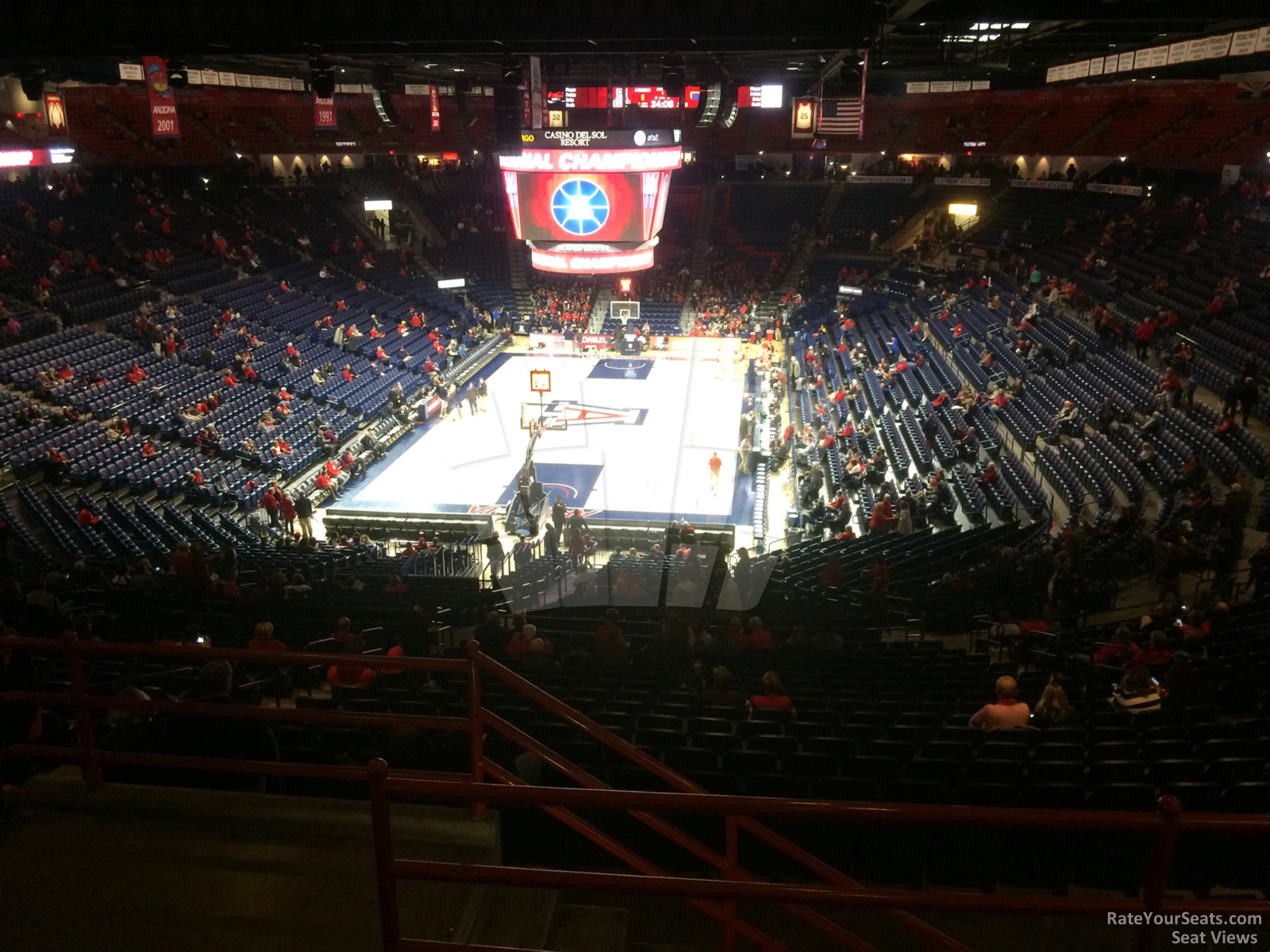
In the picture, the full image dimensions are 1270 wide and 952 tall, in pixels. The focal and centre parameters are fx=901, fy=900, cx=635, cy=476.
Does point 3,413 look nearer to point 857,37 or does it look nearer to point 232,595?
point 232,595

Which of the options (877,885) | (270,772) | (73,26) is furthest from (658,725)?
(73,26)

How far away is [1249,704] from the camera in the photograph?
7.79 meters

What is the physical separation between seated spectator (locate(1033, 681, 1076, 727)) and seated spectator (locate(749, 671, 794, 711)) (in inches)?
79.5

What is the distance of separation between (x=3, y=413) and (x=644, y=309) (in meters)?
27.9

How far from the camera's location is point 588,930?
4.13 m

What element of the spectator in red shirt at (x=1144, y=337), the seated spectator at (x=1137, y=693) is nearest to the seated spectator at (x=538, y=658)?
the seated spectator at (x=1137, y=693)

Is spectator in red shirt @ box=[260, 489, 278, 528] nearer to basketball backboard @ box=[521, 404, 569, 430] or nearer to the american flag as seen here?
basketball backboard @ box=[521, 404, 569, 430]

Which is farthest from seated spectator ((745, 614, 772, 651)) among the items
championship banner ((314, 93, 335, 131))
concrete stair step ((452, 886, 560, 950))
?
championship banner ((314, 93, 335, 131))

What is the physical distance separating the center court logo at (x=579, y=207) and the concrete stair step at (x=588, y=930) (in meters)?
17.7

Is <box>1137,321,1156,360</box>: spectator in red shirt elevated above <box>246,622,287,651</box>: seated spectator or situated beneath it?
elevated above

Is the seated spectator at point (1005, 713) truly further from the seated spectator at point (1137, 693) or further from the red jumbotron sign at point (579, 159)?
the red jumbotron sign at point (579, 159)

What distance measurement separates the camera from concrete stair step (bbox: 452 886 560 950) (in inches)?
151

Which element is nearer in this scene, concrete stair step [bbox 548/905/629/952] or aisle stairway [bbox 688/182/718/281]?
concrete stair step [bbox 548/905/629/952]

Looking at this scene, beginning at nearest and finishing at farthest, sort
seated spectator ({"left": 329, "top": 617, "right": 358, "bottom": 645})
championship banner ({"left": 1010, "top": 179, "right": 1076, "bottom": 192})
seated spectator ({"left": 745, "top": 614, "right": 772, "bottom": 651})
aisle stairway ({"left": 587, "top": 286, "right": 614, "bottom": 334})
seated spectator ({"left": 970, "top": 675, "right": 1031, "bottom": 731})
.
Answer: seated spectator ({"left": 970, "top": 675, "right": 1031, "bottom": 731}), seated spectator ({"left": 329, "top": 617, "right": 358, "bottom": 645}), seated spectator ({"left": 745, "top": 614, "right": 772, "bottom": 651}), championship banner ({"left": 1010, "top": 179, "right": 1076, "bottom": 192}), aisle stairway ({"left": 587, "top": 286, "right": 614, "bottom": 334})
